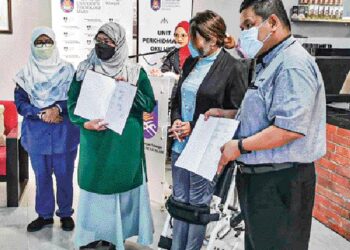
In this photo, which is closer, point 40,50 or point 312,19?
point 40,50

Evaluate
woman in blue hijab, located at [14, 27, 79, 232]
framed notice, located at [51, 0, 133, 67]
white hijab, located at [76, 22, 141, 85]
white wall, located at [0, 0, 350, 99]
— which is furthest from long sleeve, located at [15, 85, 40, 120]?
white wall, located at [0, 0, 350, 99]

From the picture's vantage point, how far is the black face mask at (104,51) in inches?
105

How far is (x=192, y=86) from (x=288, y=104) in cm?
94

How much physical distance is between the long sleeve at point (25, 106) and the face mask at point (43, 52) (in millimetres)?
252

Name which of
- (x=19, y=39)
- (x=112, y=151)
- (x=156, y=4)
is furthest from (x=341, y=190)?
(x=19, y=39)

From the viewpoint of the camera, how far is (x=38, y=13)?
520cm

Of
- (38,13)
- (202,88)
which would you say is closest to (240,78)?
(202,88)

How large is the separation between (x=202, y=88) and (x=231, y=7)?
362 centimetres

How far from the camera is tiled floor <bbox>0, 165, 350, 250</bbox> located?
123 inches

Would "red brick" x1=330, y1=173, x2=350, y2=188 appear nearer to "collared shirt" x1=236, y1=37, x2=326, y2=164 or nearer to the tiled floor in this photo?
the tiled floor

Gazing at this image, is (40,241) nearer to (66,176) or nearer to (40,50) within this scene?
(66,176)

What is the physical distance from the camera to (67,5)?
503 centimetres

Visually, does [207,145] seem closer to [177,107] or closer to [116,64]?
[177,107]

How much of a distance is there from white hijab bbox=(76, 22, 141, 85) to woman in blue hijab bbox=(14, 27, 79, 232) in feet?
1.75
